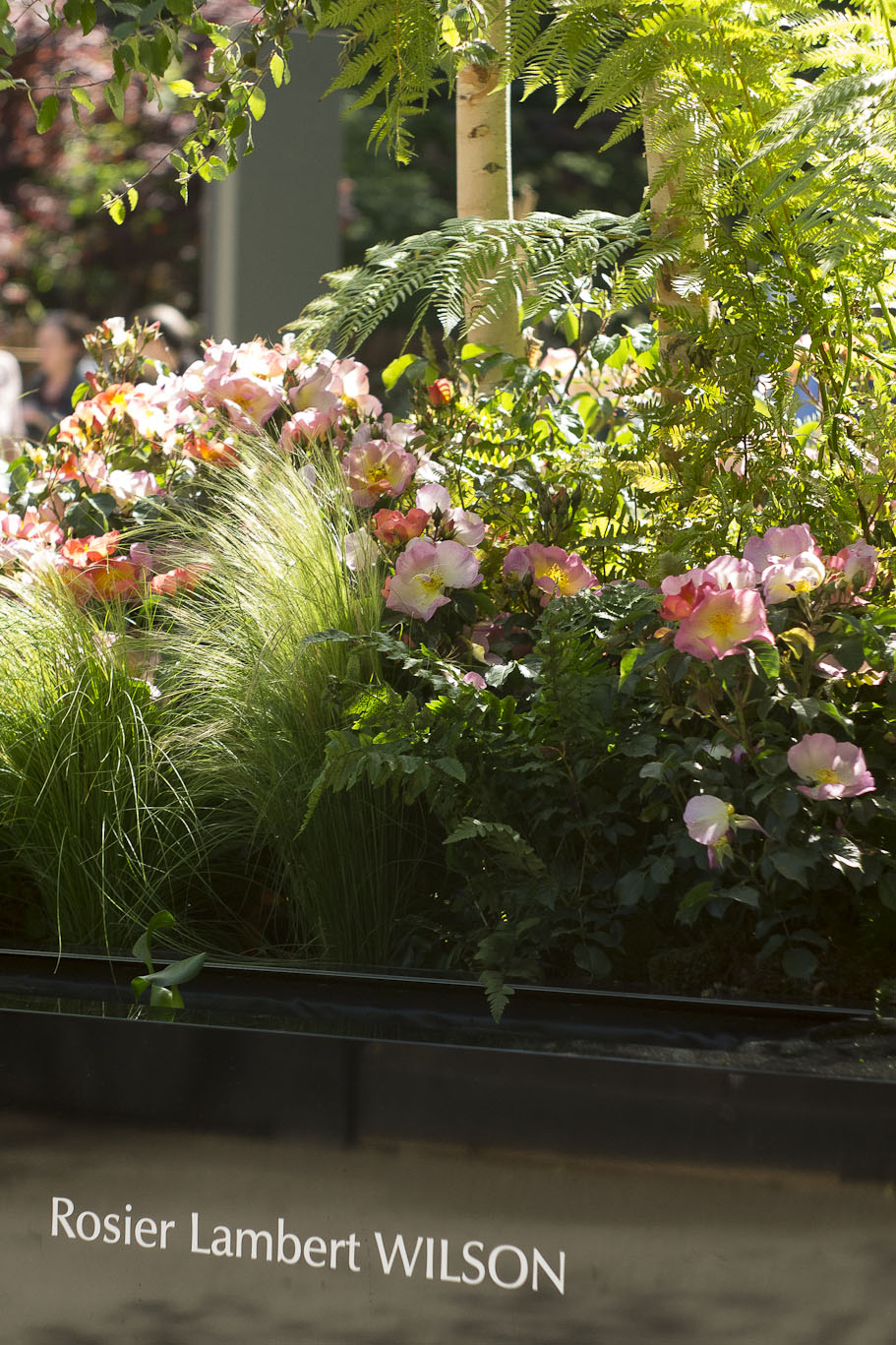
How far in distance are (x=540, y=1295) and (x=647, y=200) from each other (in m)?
Result: 1.50

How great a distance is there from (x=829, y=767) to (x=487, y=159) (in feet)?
5.72

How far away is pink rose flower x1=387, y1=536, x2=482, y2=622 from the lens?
1826mm

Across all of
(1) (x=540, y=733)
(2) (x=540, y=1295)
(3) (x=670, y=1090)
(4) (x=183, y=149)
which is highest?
(4) (x=183, y=149)

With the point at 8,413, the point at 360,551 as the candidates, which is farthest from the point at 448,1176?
the point at 8,413

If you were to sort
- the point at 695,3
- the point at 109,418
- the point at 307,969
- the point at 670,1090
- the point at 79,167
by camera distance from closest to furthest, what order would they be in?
the point at 670,1090
the point at 307,969
the point at 695,3
the point at 109,418
the point at 79,167

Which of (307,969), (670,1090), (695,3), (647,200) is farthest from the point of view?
(647,200)

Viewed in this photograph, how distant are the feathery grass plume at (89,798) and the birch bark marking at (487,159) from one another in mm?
1131

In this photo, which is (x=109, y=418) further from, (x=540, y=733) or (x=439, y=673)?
(x=540, y=733)

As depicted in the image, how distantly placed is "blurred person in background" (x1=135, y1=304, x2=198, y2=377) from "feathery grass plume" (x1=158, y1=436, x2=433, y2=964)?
0.94m

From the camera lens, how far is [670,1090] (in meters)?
1.34

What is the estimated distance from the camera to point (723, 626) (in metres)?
1.50

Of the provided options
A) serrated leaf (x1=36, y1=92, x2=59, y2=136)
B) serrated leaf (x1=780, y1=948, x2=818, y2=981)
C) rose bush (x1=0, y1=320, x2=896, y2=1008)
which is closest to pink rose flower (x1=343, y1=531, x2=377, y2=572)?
rose bush (x1=0, y1=320, x2=896, y2=1008)

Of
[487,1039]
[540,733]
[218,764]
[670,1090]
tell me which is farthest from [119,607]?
[670,1090]

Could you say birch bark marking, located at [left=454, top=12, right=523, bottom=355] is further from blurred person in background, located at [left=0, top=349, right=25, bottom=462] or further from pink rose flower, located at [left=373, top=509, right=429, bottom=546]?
blurred person in background, located at [left=0, top=349, right=25, bottom=462]
